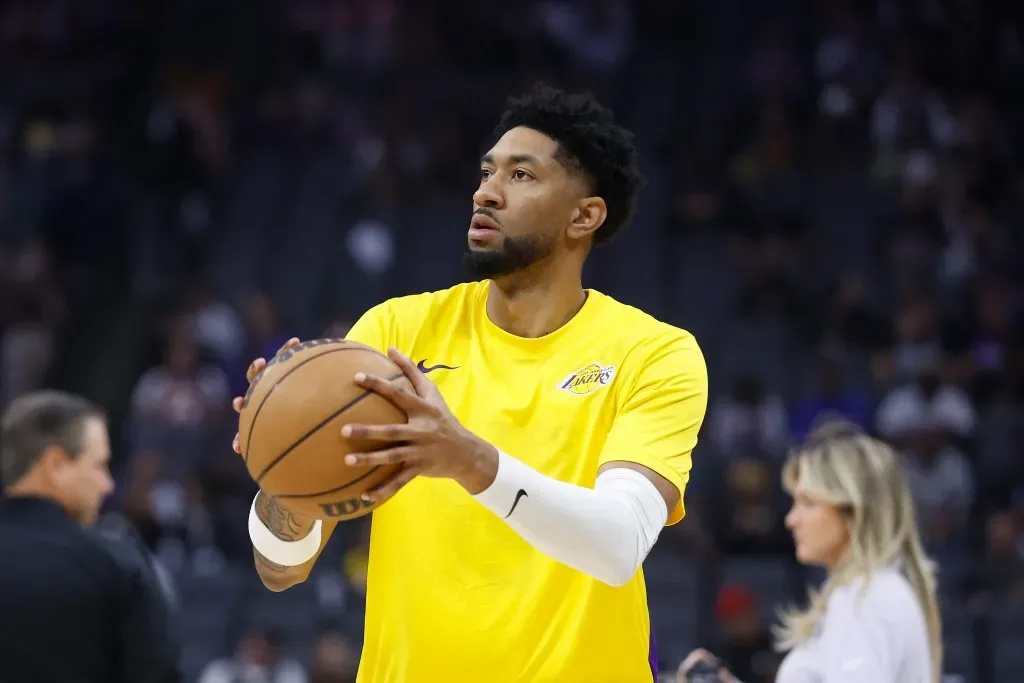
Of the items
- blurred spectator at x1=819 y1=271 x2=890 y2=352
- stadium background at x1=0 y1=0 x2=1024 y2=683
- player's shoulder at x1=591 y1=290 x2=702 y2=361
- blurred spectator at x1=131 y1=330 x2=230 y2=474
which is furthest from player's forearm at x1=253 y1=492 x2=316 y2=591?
blurred spectator at x1=819 y1=271 x2=890 y2=352

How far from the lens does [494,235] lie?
3.17 m

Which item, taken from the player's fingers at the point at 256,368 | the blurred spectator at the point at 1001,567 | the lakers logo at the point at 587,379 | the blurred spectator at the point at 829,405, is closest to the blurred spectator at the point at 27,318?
the blurred spectator at the point at 829,405

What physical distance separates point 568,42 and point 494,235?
433 inches

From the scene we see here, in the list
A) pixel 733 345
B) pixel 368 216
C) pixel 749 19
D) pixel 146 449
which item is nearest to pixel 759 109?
pixel 749 19

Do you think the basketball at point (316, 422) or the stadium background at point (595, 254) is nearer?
the basketball at point (316, 422)

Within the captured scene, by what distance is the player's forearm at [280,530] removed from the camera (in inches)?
117

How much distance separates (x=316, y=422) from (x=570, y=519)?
51cm

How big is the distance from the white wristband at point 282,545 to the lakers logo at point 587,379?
64 centimetres

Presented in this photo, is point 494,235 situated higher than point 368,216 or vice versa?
point 368,216

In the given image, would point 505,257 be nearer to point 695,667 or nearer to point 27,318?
point 695,667

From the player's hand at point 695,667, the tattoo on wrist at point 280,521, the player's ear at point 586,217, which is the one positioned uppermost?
the player's ear at point 586,217

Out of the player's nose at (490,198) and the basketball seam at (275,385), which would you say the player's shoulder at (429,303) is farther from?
the basketball seam at (275,385)

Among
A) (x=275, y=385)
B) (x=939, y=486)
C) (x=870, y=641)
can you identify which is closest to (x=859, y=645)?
(x=870, y=641)

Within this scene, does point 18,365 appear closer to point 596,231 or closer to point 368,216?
point 368,216
